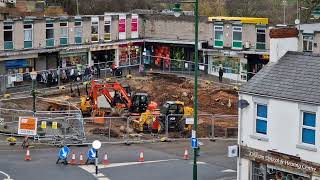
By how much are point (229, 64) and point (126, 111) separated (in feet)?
62.5

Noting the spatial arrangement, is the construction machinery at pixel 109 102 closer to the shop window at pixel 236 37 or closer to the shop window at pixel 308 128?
the shop window at pixel 236 37

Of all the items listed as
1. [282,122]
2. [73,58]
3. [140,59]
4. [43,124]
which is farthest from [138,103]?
[282,122]

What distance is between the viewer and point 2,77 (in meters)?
57.2

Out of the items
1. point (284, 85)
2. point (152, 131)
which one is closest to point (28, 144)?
point (152, 131)

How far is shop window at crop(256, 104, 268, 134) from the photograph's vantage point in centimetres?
2764

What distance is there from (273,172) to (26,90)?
114 feet

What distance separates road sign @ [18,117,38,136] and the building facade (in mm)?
14604

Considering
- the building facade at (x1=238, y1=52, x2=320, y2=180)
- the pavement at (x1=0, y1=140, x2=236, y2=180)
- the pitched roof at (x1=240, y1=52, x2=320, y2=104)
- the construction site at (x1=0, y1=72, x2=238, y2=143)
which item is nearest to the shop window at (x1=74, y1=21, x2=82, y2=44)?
the construction site at (x1=0, y1=72, x2=238, y2=143)

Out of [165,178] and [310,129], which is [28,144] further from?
[310,129]

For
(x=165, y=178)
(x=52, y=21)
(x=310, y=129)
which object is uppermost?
(x=52, y=21)

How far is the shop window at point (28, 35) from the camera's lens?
201 ft

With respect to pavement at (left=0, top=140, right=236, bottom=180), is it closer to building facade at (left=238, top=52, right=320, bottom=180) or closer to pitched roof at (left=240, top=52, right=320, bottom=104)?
building facade at (left=238, top=52, right=320, bottom=180)

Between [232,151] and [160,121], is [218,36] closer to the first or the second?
[160,121]

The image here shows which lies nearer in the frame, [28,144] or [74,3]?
[28,144]
